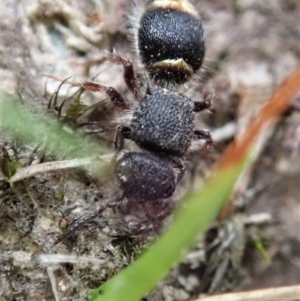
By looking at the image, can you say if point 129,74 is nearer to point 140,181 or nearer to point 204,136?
point 204,136

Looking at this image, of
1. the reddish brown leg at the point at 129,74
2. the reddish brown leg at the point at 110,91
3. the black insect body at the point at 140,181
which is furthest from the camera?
the reddish brown leg at the point at 129,74

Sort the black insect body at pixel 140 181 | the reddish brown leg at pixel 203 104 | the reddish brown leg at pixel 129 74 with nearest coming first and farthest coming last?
the black insect body at pixel 140 181, the reddish brown leg at pixel 129 74, the reddish brown leg at pixel 203 104

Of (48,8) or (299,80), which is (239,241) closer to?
(299,80)

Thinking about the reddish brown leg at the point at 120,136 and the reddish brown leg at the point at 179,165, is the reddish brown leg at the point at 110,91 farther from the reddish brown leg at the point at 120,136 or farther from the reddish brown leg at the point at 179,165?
the reddish brown leg at the point at 179,165

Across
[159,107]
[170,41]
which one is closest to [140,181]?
[159,107]

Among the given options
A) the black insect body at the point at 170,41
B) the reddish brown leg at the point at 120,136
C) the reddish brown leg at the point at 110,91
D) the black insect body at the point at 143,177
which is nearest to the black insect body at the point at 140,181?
the black insect body at the point at 143,177

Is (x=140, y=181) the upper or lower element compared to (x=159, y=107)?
lower
